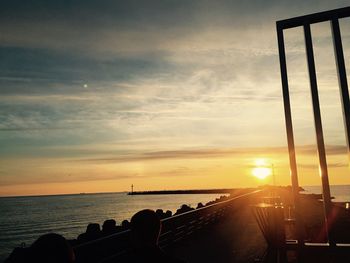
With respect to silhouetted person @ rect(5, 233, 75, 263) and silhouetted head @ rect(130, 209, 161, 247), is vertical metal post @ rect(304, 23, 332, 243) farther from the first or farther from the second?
silhouetted person @ rect(5, 233, 75, 263)

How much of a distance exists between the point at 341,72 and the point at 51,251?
15.0ft

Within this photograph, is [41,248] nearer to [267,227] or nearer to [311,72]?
[311,72]

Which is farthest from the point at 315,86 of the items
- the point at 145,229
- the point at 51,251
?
the point at 51,251

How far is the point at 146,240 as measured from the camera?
6.89ft

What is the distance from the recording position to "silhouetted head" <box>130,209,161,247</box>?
211cm

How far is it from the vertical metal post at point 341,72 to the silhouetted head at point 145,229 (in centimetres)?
340

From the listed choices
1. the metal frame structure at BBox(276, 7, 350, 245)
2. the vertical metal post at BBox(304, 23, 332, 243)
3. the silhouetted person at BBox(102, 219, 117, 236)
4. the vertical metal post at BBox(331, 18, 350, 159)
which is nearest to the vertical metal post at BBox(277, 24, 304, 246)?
the metal frame structure at BBox(276, 7, 350, 245)

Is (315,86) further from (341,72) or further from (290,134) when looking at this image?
(290,134)

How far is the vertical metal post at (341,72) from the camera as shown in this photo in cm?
436

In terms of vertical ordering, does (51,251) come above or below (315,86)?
below

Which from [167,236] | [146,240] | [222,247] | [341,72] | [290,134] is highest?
[341,72]

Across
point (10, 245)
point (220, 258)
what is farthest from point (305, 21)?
point (10, 245)

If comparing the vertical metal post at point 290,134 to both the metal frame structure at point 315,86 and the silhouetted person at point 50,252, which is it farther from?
the silhouetted person at point 50,252

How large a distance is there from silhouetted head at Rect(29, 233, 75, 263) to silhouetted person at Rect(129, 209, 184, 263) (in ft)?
2.12
